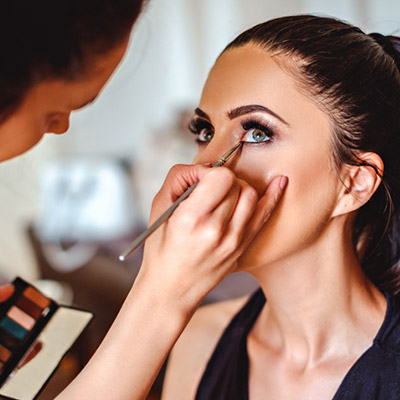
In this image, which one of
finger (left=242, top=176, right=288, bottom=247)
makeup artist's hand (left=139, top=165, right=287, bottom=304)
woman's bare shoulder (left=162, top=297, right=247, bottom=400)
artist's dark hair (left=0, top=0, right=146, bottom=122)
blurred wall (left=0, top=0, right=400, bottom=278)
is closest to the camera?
artist's dark hair (left=0, top=0, right=146, bottom=122)

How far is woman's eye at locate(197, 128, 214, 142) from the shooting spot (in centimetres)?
102

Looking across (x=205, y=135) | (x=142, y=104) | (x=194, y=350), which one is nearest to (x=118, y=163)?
(x=142, y=104)

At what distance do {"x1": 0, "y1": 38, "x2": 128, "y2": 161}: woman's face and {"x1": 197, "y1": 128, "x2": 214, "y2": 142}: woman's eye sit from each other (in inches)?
15.5

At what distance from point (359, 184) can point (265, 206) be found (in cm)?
24

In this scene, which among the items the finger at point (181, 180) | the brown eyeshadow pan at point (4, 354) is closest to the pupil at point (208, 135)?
the finger at point (181, 180)

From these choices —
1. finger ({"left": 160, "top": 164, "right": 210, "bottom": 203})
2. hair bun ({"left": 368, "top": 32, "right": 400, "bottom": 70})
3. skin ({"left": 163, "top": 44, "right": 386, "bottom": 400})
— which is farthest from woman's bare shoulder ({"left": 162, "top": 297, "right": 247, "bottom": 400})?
hair bun ({"left": 368, "top": 32, "right": 400, "bottom": 70})

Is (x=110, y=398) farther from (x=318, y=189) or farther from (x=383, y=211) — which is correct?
(x=383, y=211)

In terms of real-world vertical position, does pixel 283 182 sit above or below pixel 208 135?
below

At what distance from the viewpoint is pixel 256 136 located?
3.04ft

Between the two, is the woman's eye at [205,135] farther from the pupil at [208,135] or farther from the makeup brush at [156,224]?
the makeup brush at [156,224]

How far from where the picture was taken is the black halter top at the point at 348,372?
920 millimetres

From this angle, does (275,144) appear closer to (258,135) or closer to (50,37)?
(258,135)

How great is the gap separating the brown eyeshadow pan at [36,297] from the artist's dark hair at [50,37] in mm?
358

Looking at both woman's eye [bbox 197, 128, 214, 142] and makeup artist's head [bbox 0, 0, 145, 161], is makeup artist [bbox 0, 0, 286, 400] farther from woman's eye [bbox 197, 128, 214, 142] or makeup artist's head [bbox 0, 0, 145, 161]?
woman's eye [bbox 197, 128, 214, 142]
